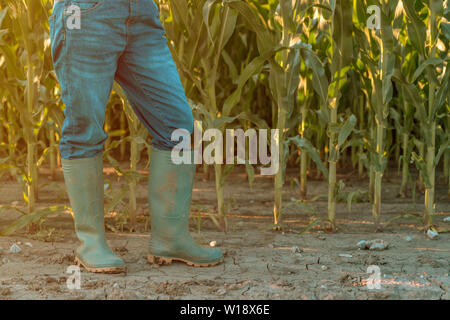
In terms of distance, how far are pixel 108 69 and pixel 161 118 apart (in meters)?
0.30

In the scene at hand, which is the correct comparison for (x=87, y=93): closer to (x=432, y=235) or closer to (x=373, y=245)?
(x=373, y=245)

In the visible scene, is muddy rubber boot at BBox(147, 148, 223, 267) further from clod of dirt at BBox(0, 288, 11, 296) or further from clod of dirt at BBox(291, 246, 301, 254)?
clod of dirt at BBox(0, 288, 11, 296)

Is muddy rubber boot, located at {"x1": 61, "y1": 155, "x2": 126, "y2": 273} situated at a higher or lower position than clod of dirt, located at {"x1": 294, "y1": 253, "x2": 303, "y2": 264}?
higher

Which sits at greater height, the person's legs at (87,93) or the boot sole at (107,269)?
the person's legs at (87,93)

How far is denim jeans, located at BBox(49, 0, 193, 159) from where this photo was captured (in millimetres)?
2164

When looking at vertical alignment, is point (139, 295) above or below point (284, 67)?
below

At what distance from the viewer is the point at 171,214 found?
8.27ft

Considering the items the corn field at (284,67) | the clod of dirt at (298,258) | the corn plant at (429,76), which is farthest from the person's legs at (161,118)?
the corn plant at (429,76)

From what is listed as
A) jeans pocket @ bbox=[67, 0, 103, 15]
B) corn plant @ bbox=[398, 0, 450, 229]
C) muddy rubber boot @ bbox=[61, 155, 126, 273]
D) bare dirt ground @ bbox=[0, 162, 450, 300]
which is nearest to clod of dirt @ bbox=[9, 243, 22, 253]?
bare dirt ground @ bbox=[0, 162, 450, 300]

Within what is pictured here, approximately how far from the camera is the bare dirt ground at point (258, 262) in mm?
2164

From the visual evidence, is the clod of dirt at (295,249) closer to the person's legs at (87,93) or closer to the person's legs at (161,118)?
the person's legs at (161,118)

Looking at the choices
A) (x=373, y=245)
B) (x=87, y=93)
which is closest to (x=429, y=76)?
(x=373, y=245)

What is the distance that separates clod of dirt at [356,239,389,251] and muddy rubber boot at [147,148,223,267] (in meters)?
0.80

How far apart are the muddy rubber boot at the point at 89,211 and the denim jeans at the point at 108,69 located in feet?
0.19
